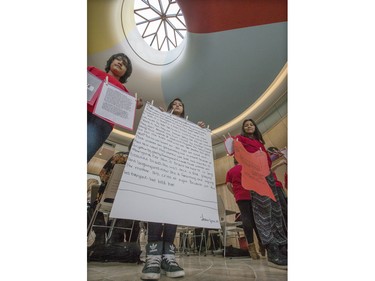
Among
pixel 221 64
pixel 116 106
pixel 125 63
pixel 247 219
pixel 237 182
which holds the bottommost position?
pixel 247 219

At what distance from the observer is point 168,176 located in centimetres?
147

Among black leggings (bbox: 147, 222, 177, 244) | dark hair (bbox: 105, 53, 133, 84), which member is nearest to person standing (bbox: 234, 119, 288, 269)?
black leggings (bbox: 147, 222, 177, 244)

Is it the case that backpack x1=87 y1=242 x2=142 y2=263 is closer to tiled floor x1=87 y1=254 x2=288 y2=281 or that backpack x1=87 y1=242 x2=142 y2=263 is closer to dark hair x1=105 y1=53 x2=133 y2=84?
tiled floor x1=87 y1=254 x2=288 y2=281

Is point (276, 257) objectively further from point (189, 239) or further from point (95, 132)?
point (95, 132)

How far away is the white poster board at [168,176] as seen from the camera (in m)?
1.38

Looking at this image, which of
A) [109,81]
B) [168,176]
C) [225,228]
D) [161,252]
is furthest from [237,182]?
[109,81]

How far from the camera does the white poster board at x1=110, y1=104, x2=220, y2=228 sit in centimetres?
138

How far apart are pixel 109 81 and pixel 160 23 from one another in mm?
344

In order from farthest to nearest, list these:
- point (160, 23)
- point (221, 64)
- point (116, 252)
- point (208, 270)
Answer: point (221, 64), point (160, 23), point (208, 270), point (116, 252)

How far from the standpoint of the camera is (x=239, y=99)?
65.1 inches

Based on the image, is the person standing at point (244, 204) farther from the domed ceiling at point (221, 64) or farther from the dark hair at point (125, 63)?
the dark hair at point (125, 63)

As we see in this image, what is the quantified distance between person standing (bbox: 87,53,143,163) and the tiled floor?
404 mm
